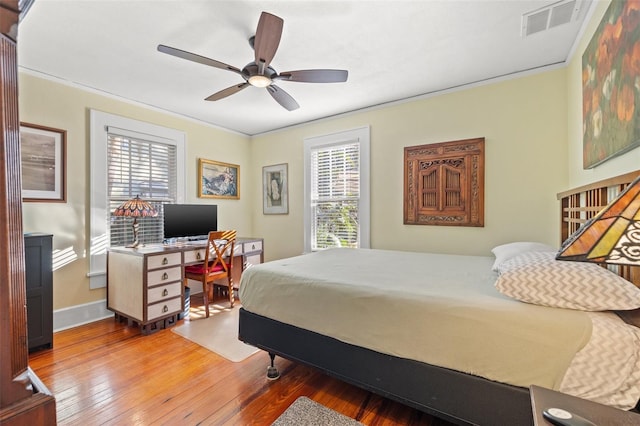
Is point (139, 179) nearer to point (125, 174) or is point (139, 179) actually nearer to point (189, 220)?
point (125, 174)

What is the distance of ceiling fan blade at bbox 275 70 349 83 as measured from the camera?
2.19m

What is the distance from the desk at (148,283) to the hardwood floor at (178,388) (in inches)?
12.0

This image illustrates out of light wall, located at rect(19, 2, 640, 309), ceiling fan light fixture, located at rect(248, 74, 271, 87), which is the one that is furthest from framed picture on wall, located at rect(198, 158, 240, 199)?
ceiling fan light fixture, located at rect(248, 74, 271, 87)

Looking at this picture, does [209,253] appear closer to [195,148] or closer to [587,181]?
[195,148]

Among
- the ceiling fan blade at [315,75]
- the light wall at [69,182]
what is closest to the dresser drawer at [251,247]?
the light wall at [69,182]

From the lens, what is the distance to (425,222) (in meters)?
3.29

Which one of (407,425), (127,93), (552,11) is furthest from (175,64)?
(407,425)

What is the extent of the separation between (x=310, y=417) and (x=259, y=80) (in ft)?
7.92

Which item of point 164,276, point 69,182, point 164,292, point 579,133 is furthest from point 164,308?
point 579,133

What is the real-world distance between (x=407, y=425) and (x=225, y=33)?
2885 millimetres

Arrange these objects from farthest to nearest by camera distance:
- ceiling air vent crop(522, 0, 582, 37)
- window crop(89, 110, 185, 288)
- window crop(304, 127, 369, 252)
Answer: window crop(304, 127, 369, 252)
window crop(89, 110, 185, 288)
ceiling air vent crop(522, 0, 582, 37)

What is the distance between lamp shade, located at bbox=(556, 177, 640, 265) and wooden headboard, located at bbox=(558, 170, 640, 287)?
826 millimetres

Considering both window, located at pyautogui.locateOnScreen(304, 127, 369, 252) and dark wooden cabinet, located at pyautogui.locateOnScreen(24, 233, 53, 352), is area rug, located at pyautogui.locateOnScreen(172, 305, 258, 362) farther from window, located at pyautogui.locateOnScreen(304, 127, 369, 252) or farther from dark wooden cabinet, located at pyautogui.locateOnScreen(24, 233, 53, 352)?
window, located at pyautogui.locateOnScreen(304, 127, 369, 252)

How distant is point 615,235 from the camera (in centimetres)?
63
